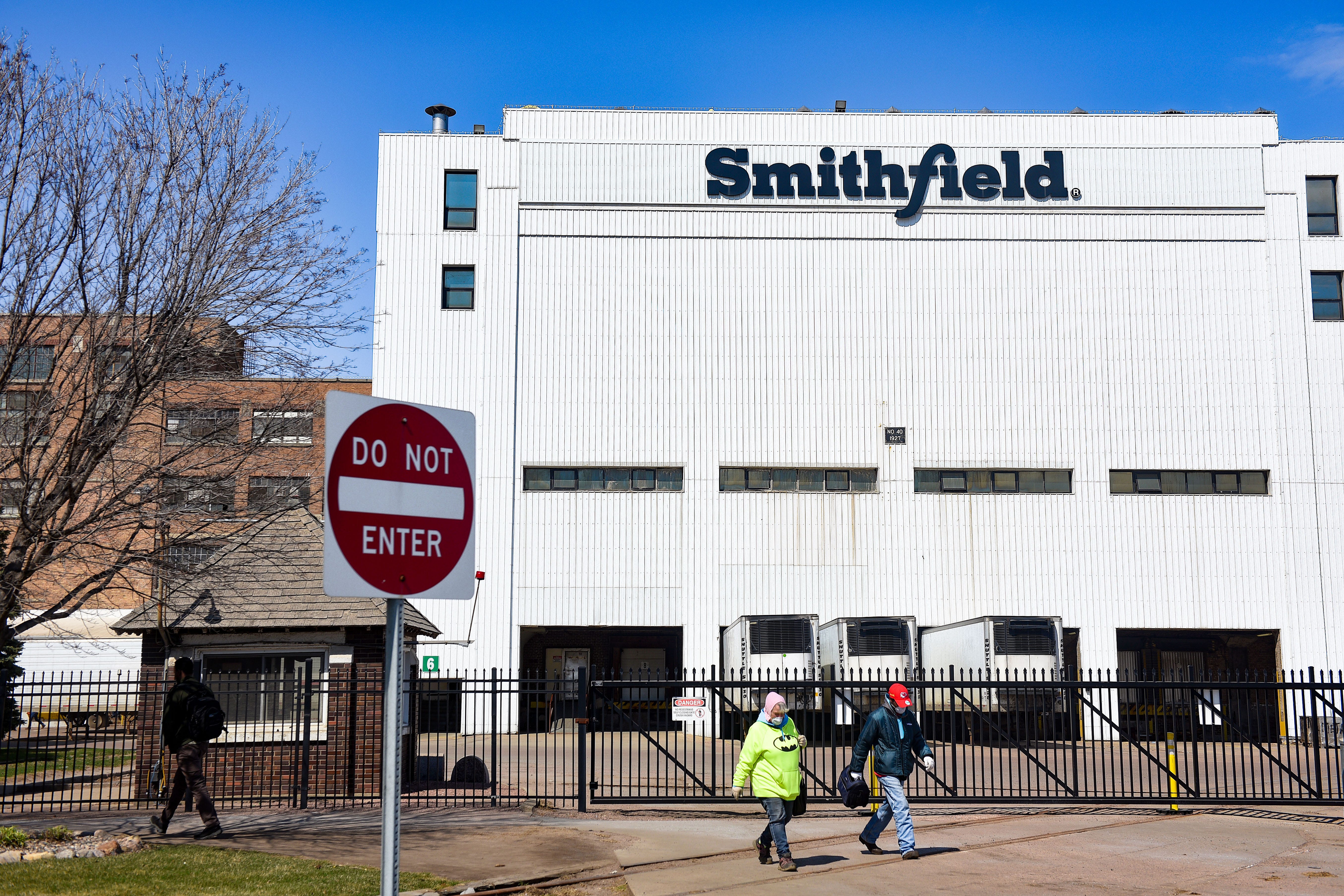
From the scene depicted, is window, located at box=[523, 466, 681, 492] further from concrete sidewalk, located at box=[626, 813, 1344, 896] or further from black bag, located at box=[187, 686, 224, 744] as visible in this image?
black bag, located at box=[187, 686, 224, 744]

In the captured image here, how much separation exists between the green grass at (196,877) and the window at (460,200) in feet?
88.1

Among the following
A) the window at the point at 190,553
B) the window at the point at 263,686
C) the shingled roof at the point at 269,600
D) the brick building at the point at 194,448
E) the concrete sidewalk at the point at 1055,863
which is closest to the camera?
the concrete sidewalk at the point at 1055,863

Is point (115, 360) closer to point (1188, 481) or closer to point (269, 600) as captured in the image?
point (269, 600)

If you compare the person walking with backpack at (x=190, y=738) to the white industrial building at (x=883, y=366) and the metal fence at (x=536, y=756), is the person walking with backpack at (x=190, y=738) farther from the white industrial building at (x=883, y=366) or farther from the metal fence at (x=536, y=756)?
the white industrial building at (x=883, y=366)

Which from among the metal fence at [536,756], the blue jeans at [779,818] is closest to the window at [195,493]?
the metal fence at [536,756]

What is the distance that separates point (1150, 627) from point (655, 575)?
1476 cm

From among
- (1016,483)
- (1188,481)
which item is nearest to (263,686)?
(1016,483)

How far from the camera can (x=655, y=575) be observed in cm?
3425

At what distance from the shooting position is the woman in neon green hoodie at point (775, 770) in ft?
37.0

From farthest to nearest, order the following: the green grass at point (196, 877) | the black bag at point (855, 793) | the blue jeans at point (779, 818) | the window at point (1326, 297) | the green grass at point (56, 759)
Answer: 1. the window at point (1326, 297)
2. the green grass at point (56, 759)
3. the black bag at point (855, 793)
4. the blue jeans at point (779, 818)
5. the green grass at point (196, 877)

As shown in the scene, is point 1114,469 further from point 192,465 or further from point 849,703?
point 192,465

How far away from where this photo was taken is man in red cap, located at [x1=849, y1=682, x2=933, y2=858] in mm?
11984

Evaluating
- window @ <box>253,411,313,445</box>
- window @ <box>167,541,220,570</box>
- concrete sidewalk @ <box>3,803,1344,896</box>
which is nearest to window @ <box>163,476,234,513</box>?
window @ <box>167,541,220,570</box>

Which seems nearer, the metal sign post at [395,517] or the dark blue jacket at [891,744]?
the metal sign post at [395,517]
